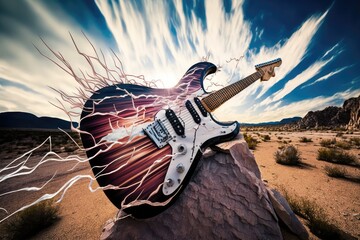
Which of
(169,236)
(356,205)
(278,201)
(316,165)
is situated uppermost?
(169,236)

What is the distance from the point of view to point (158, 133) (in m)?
1.43

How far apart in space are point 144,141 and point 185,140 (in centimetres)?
44

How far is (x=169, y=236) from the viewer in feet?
4.11

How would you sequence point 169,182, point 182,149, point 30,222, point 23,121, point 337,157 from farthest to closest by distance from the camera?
point 23,121, point 337,157, point 30,222, point 182,149, point 169,182

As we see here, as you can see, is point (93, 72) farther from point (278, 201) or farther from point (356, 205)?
point (356, 205)

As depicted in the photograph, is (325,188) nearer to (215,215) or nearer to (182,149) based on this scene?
(215,215)

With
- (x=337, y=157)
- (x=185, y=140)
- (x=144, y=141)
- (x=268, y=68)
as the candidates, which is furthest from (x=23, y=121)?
(x=337, y=157)

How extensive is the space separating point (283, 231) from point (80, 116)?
2.46m

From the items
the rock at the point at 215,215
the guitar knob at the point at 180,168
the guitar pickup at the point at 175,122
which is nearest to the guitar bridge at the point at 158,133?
the guitar pickup at the point at 175,122

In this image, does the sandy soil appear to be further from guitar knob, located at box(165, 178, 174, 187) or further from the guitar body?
guitar knob, located at box(165, 178, 174, 187)

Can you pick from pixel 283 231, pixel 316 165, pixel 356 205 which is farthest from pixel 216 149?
pixel 316 165

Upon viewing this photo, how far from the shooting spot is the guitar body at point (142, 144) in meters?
1.13

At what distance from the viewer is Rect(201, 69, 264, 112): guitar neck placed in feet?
6.52

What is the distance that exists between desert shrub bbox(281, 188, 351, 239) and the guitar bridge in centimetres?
198
